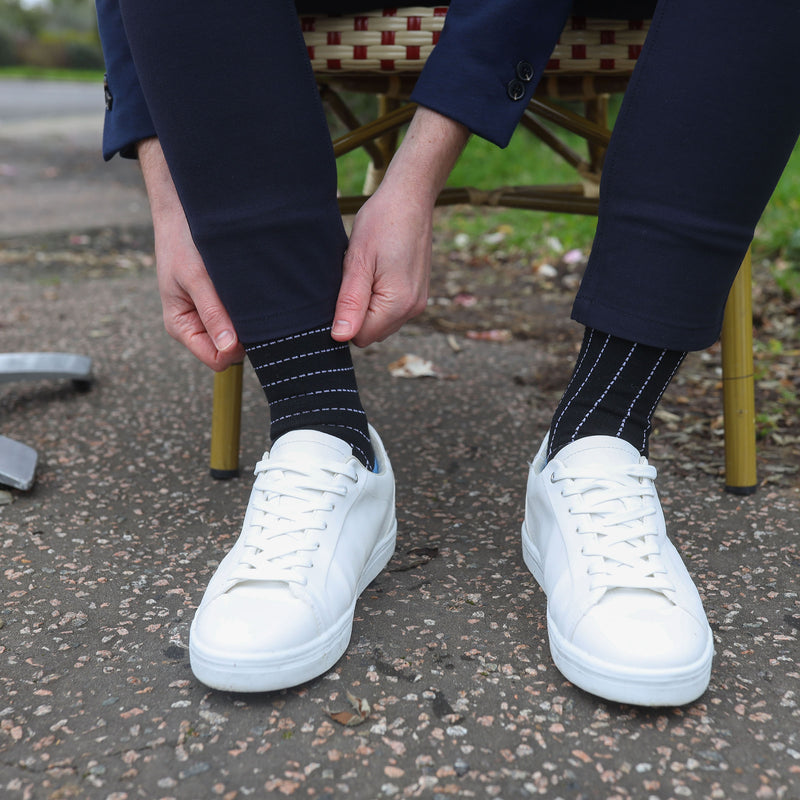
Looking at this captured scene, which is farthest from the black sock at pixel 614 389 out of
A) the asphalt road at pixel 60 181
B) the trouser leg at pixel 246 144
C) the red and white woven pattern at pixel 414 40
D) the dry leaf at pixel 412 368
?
the asphalt road at pixel 60 181

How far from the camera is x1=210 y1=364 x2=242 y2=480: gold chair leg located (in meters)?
1.27

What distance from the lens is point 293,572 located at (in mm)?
851

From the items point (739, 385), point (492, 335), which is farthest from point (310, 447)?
point (492, 335)

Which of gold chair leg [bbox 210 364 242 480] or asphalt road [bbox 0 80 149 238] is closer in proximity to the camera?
gold chair leg [bbox 210 364 242 480]

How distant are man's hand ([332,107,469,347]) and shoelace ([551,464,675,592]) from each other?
27 cm

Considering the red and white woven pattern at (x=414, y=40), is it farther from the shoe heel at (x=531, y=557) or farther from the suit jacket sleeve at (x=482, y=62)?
the shoe heel at (x=531, y=557)

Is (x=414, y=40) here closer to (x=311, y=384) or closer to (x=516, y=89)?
(x=516, y=89)

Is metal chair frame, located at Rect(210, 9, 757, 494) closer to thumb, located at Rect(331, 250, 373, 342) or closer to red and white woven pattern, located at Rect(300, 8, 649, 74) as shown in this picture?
red and white woven pattern, located at Rect(300, 8, 649, 74)

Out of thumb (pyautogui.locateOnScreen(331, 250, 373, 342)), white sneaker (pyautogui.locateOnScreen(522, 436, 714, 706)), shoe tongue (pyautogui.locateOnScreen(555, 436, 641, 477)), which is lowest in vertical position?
white sneaker (pyautogui.locateOnScreen(522, 436, 714, 706))

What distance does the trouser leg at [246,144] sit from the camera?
0.86 m

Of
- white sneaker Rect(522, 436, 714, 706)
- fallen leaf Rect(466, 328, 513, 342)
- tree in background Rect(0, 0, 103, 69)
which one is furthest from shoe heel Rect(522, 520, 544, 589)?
tree in background Rect(0, 0, 103, 69)

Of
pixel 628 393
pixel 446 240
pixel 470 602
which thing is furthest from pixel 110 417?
pixel 446 240

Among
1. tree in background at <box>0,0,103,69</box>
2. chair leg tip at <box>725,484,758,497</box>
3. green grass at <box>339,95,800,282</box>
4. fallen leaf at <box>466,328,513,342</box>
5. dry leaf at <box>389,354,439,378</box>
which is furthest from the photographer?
tree in background at <box>0,0,103,69</box>

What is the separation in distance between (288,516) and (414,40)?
67cm
